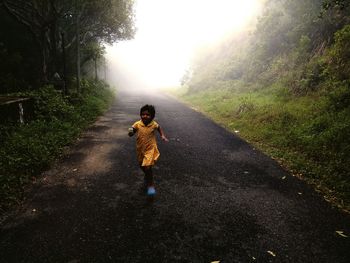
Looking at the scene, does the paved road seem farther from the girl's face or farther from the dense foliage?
the dense foliage

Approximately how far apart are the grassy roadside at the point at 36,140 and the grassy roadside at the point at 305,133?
597cm

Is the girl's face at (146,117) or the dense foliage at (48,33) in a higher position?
the dense foliage at (48,33)

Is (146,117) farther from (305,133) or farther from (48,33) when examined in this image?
(48,33)

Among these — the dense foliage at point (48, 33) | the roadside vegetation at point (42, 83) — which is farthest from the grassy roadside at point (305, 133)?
the dense foliage at point (48, 33)

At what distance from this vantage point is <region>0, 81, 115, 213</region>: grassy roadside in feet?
18.6

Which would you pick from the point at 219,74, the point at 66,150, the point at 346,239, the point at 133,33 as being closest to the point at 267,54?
the point at 219,74

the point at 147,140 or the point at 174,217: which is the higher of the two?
the point at 147,140

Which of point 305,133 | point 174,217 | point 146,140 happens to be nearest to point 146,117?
point 146,140

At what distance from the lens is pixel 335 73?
40.2 ft

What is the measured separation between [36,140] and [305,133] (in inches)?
310

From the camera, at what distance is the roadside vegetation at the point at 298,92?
7.48m

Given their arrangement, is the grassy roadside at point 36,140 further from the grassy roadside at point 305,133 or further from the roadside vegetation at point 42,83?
the grassy roadside at point 305,133

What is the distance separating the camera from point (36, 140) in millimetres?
7754

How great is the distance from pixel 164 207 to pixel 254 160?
3.75 metres
